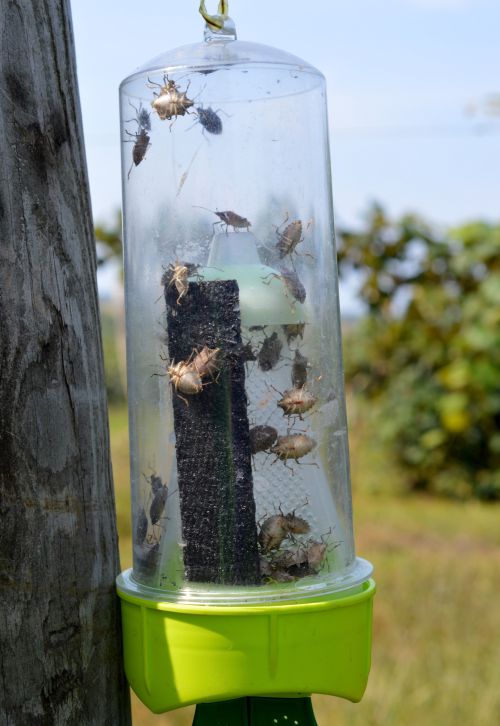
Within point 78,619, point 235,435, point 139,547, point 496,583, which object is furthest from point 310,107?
point 496,583

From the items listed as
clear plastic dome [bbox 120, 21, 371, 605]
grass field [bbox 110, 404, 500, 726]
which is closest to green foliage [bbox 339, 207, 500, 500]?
grass field [bbox 110, 404, 500, 726]

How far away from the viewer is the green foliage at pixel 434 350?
7.50 meters

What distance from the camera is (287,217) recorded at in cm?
164

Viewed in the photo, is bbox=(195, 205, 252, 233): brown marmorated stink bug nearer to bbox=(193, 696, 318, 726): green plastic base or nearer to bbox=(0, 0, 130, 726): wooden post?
bbox=(0, 0, 130, 726): wooden post

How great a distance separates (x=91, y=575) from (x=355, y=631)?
0.41m

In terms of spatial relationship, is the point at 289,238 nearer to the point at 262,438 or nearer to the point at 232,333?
the point at 232,333

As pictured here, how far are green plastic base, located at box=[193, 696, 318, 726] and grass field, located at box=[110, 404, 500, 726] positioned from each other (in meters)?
2.41

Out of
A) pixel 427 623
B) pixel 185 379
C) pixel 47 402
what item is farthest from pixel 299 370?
pixel 427 623

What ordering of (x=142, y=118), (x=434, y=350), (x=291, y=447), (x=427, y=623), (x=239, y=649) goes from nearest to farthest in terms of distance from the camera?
(x=239, y=649), (x=291, y=447), (x=142, y=118), (x=427, y=623), (x=434, y=350)

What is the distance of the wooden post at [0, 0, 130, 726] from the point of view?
146cm

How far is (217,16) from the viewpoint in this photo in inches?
64.4

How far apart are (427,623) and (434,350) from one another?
4.30 m

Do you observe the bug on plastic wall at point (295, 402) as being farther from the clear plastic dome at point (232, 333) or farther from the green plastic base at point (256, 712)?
the green plastic base at point (256, 712)

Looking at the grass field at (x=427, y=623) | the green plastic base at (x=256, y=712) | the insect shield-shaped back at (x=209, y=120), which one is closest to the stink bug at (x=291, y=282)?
the insect shield-shaped back at (x=209, y=120)
